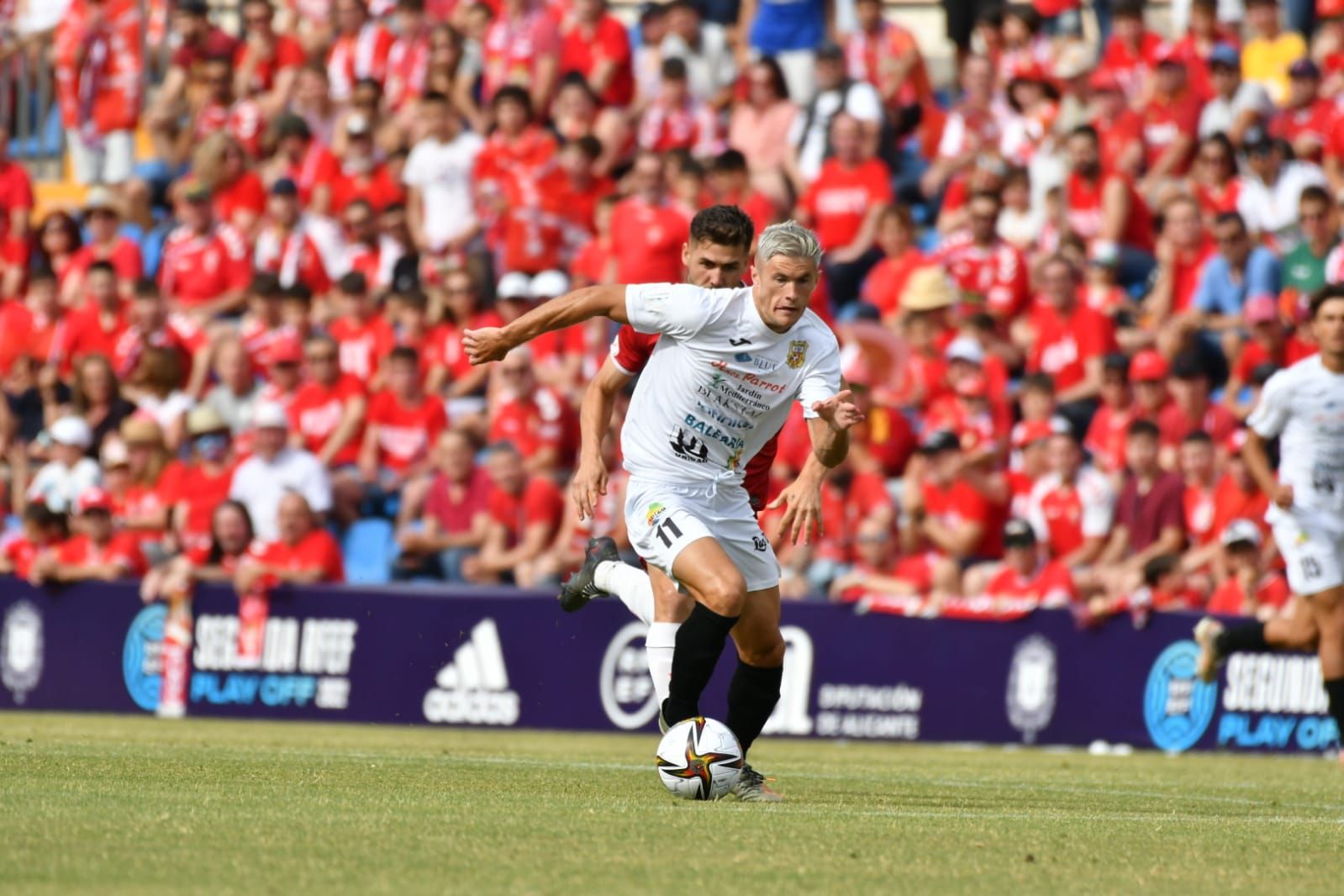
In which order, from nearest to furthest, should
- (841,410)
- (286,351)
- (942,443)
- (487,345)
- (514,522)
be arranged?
(841,410)
(487,345)
(942,443)
(514,522)
(286,351)

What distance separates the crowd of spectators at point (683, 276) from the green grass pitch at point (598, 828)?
4.78 meters

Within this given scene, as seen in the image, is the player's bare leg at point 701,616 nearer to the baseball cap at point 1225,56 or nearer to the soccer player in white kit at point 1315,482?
the soccer player in white kit at point 1315,482

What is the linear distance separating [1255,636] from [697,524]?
238 inches

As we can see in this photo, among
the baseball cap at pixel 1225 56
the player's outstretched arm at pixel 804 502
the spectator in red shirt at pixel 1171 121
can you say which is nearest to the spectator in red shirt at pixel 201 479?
the spectator in red shirt at pixel 1171 121

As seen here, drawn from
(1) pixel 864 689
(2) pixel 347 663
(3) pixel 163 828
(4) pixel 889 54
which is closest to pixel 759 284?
(3) pixel 163 828

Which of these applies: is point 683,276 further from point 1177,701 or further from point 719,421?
point 719,421

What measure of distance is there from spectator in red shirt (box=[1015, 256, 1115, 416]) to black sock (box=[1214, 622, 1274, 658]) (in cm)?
338

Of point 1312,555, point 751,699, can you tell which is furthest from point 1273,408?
point 751,699

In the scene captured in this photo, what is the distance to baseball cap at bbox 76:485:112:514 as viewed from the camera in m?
17.3

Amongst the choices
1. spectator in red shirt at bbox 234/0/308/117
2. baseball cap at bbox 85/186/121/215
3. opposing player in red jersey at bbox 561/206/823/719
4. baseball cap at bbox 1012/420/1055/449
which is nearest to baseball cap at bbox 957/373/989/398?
baseball cap at bbox 1012/420/1055/449

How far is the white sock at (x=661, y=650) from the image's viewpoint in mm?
9164

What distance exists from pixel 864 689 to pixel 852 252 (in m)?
4.22

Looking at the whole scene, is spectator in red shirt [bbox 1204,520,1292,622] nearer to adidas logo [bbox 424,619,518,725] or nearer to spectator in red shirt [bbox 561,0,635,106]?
adidas logo [bbox 424,619,518,725]

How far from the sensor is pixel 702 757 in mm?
8297
